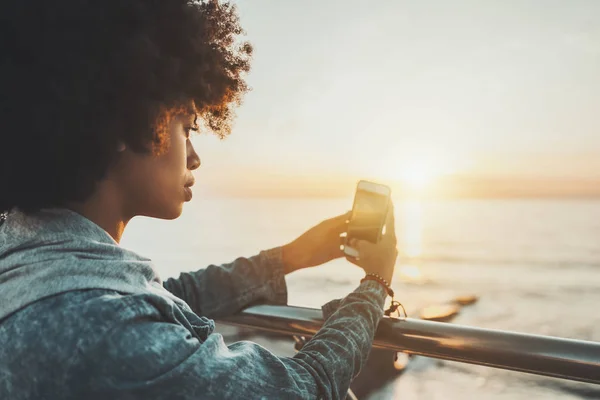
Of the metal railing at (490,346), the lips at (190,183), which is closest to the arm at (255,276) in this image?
the metal railing at (490,346)

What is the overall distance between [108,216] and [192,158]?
27 cm

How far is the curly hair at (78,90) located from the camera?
80 cm

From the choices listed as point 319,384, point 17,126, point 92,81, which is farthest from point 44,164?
point 319,384

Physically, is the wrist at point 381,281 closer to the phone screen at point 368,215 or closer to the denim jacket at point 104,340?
the phone screen at point 368,215

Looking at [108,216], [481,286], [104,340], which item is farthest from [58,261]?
[481,286]

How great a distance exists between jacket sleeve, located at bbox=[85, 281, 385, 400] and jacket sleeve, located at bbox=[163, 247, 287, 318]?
2.00 ft

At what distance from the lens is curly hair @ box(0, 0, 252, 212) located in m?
0.80

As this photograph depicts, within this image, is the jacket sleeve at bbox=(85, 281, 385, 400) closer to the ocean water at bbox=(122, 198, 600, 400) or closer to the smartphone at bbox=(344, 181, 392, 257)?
the smartphone at bbox=(344, 181, 392, 257)

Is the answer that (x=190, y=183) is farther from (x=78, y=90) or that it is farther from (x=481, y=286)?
(x=481, y=286)

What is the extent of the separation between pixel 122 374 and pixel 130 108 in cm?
53

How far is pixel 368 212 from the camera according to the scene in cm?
144

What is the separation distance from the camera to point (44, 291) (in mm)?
644

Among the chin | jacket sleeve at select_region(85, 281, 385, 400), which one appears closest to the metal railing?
jacket sleeve at select_region(85, 281, 385, 400)

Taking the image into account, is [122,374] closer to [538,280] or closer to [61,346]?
[61,346]
